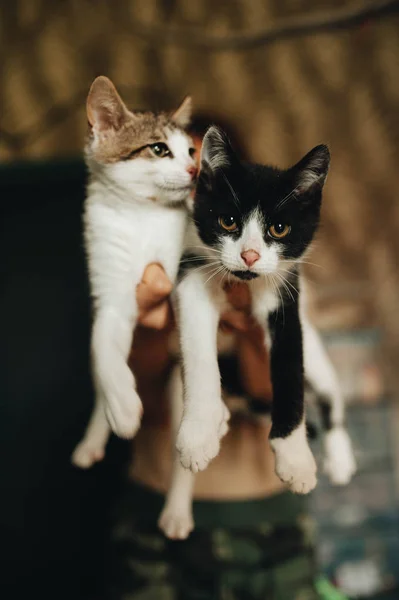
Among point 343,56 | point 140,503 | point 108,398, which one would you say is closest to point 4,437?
point 140,503

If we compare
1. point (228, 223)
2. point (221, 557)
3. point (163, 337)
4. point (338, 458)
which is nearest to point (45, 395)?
point (221, 557)

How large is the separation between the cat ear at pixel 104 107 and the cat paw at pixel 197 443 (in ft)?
1.05

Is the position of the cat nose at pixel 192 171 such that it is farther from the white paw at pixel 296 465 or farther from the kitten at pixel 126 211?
the white paw at pixel 296 465

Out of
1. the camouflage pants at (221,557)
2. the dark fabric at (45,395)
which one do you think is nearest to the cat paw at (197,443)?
the camouflage pants at (221,557)

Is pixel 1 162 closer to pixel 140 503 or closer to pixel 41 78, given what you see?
pixel 41 78

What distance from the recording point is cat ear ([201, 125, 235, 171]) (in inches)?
16.8

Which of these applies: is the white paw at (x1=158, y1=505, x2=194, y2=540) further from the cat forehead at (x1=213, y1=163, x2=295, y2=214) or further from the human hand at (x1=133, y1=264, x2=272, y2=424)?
the cat forehead at (x1=213, y1=163, x2=295, y2=214)

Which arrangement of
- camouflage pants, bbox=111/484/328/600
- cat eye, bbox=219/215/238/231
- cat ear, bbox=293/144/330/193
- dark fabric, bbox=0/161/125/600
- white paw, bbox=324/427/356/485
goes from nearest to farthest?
cat ear, bbox=293/144/330/193, cat eye, bbox=219/215/238/231, white paw, bbox=324/427/356/485, camouflage pants, bbox=111/484/328/600, dark fabric, bbox=0/161/125/600

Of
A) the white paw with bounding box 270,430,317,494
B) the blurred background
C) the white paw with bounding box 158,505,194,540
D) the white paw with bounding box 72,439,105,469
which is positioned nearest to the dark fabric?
the blurred background

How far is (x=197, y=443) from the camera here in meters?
0.41

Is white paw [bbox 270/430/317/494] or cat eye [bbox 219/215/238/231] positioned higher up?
cat eye [bbox 219/215/238/231]

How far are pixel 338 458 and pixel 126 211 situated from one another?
0.46 meters

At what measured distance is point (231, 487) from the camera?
978 millimetres

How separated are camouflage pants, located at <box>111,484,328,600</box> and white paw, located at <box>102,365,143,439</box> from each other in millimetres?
524
